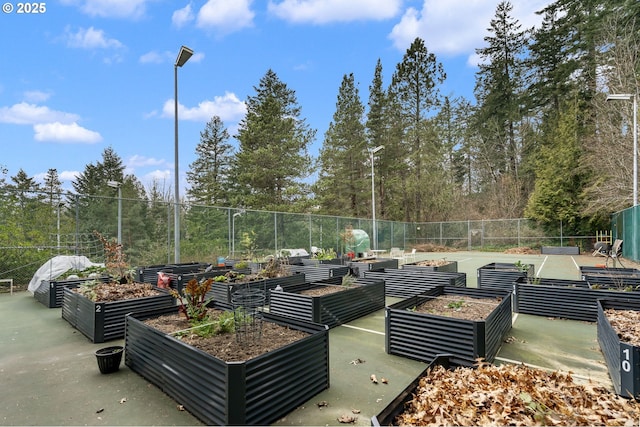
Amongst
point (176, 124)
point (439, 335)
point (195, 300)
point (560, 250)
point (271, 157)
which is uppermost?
point (271, 157)

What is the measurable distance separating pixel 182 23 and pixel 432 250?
1996cm

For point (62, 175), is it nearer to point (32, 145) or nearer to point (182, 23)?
point (32, 145)

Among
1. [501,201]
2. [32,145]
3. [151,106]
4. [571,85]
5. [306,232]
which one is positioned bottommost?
[306,232]

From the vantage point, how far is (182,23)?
991 centimetres

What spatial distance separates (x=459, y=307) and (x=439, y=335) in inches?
46.3

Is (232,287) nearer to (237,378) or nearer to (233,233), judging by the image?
(237,378)

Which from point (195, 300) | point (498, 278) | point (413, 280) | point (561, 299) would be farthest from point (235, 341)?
point (498, 278)

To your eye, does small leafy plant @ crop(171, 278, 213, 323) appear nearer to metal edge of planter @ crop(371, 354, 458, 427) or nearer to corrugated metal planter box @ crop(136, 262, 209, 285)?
metal edge of planter @ crop(371, 354, 458, 427)

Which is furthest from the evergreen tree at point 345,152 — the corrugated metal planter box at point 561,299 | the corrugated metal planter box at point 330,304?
the corrugated metal planter box at point 561,299

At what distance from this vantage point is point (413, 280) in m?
7.14

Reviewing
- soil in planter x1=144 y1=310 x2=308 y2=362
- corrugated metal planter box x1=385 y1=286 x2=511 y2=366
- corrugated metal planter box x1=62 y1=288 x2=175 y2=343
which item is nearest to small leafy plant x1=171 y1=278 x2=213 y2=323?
soil in planter x1=144 y1=310 x2=308 y2=362

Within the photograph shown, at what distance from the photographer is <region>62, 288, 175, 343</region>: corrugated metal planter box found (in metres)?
4.26

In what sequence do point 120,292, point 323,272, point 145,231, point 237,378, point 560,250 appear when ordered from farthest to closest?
point 560,250
point 145,231
point 323,272
point 120,292
point 237,378

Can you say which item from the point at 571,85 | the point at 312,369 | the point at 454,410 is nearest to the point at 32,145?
the point at 312,369
